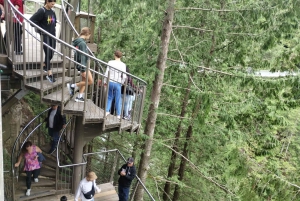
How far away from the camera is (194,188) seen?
1091 centimetres

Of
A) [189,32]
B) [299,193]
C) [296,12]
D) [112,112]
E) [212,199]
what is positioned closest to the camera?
[299,193]

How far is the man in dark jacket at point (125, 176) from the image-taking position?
707 cm

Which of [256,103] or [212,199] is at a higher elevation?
[256,103]

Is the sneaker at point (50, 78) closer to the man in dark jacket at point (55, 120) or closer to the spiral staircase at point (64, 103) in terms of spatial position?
the spiral staircase at point (64, 103)

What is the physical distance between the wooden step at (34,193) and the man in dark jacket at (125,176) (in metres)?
1.77

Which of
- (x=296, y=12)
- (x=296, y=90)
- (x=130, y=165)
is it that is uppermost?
(x=296, y=12)

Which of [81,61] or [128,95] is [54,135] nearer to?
[128,95]

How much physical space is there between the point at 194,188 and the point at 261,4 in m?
6.86

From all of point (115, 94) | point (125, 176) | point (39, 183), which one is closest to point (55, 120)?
point (39, 183)

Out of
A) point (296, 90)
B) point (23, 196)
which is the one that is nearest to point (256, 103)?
point (296, 90)

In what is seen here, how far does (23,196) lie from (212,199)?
21.3 ft

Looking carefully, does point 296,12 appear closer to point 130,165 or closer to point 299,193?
point 299,193

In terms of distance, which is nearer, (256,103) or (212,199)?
(256,103)

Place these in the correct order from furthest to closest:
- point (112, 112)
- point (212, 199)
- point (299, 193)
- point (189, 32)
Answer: point (212, 199) < point (189, 32) < point (112, 112) < point (299, 193)
